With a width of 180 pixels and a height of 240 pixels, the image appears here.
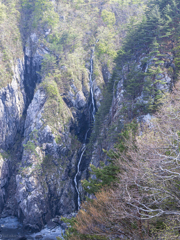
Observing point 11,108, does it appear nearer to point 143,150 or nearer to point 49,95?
point 49,95

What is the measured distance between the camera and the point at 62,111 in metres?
38.6

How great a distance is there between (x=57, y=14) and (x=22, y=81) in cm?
2701

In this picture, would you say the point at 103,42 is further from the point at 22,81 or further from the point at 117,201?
the point at 117,201

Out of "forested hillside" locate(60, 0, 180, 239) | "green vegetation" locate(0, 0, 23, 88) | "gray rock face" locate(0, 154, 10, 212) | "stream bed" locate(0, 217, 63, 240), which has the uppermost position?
"green vegetation" locate(0, 0, 23, 88)

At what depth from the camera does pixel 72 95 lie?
4200 cm

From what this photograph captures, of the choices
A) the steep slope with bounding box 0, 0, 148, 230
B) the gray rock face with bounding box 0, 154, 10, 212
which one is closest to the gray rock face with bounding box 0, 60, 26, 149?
the steep slope with bounding box 0, 0, 148, 230

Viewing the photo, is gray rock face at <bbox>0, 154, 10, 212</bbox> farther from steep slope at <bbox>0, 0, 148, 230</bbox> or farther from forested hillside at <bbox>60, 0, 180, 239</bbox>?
forested hillside at <bbox>60, 0, 180, 239</bbox>

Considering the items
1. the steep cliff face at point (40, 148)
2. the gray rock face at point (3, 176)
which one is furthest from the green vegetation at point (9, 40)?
the gray rock face at point (3, 176)

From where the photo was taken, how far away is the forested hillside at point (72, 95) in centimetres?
2406

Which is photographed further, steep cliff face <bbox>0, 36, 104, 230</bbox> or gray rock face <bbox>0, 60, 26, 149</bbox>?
gray rock face <bbox>0, 60, 26, 149</bbox>

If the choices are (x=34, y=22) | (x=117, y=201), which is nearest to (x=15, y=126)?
(x=34, y=22)

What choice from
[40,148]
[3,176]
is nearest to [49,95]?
[40,148]

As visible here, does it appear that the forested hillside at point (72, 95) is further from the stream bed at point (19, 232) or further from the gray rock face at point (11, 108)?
the stream bed at point (19, 232)

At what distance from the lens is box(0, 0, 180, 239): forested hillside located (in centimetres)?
2406
